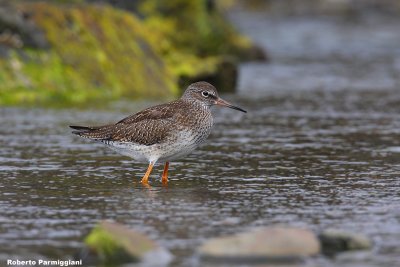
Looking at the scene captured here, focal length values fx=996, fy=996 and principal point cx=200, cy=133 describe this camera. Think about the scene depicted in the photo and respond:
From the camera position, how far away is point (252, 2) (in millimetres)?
76438

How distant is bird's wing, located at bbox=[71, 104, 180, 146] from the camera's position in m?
15.2

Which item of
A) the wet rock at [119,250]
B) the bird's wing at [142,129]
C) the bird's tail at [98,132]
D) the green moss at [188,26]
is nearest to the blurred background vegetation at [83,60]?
the green moss at [188,26]

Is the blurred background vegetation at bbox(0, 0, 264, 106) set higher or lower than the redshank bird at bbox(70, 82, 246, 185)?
higher

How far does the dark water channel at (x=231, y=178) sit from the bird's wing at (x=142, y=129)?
2.16 feet

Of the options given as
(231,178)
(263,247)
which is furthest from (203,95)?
(263,247)

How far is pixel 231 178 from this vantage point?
15531 millimetres

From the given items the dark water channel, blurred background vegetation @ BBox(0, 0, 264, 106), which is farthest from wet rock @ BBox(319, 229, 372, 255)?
blurred background vegetation @ BBox(0, 0, 264, 106)

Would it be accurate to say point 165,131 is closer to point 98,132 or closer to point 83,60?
point 98,132

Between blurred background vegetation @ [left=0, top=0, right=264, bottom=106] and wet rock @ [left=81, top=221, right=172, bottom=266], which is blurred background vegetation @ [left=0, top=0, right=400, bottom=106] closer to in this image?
blurred background vegetation @ [left=0, top=0, right=264, bottom=106]

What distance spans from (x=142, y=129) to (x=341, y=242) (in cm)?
555

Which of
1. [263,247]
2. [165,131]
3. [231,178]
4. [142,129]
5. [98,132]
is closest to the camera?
[263,247]

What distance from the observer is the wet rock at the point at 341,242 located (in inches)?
415

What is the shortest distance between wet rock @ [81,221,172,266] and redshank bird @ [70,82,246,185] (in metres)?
4.87

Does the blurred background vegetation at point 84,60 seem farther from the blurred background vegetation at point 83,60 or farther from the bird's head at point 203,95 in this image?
the bird's head at point 203,95
